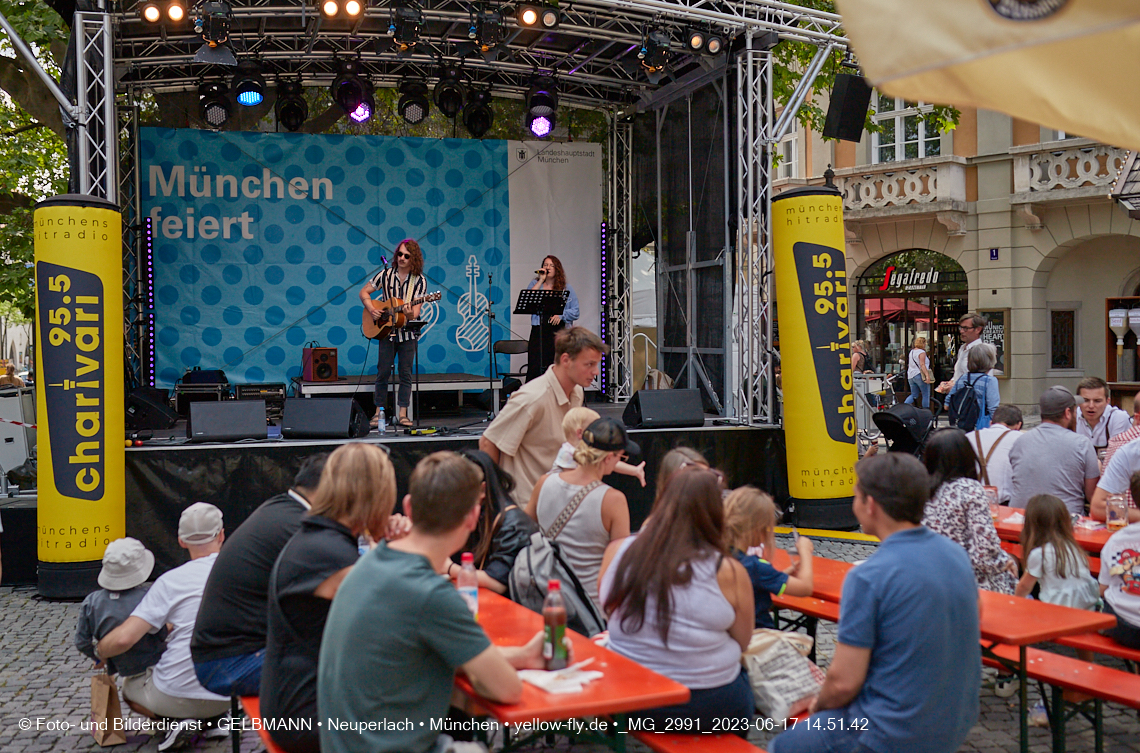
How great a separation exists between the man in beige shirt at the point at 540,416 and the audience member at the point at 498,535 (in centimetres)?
95

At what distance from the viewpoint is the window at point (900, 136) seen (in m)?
17.9

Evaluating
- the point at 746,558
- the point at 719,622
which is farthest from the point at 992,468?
the point at 719,622

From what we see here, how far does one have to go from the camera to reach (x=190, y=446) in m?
7.16

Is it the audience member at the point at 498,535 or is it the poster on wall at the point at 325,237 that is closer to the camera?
the audience member at the point at 498,535

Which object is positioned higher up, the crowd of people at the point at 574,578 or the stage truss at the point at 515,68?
the stage truss at the point at 515,68

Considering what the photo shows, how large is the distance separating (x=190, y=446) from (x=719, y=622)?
5.49 metres

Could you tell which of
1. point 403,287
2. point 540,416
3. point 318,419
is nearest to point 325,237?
point 403,287

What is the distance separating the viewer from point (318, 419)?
24.8 feet

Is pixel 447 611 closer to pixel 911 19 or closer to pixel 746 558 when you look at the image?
pixel 746 558

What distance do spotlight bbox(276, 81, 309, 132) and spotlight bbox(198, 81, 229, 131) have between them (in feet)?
2.21

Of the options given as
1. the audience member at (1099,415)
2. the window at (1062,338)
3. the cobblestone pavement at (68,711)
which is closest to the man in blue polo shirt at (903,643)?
the cobblestone pavement at (68,711)

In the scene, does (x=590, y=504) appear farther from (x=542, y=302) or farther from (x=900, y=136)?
(x=900, y=136)

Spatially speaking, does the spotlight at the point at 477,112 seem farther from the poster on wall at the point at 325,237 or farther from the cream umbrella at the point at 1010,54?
the cream umbrella at the point at 1010,54

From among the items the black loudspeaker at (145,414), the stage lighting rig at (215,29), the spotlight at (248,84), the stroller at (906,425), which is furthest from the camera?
the spotlight at (248,84)
